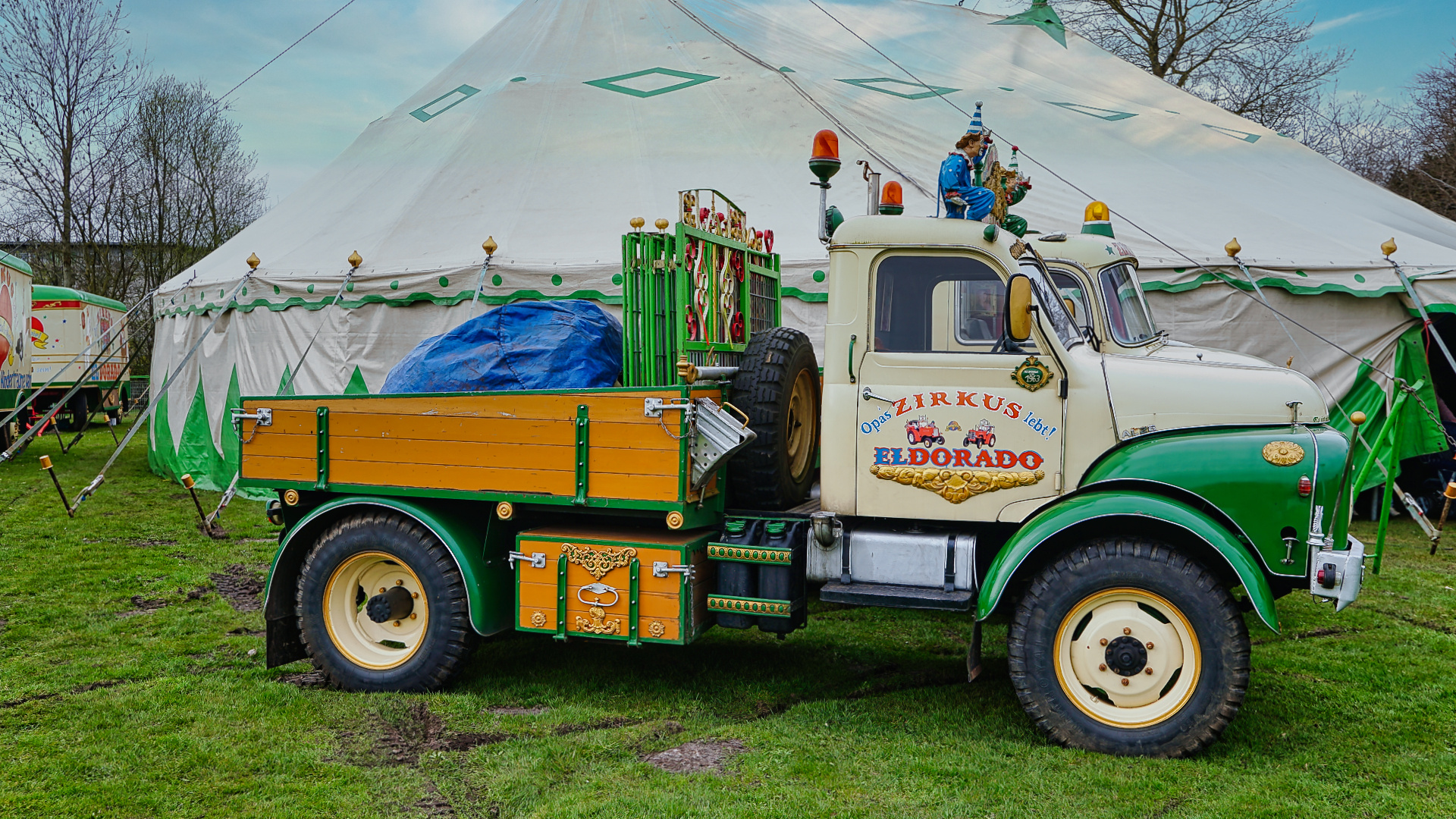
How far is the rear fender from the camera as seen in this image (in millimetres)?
5238

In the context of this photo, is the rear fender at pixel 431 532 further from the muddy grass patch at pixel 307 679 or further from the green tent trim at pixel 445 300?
the green tent trim at pixel 445 300

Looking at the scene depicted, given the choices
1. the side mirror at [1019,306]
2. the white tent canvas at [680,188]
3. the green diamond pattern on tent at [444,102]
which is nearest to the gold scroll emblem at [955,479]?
the side mirror at [1019,306]

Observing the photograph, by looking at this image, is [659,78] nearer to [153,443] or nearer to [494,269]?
[494,269]

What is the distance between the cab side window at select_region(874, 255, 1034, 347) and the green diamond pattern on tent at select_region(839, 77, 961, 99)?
816 centimetres

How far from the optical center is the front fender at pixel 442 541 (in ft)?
17.1

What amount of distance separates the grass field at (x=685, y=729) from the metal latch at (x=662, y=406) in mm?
1488

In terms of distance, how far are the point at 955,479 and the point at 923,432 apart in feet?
0.85

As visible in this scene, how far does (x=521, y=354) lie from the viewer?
5586mm

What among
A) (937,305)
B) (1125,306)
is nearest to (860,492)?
(937,305)

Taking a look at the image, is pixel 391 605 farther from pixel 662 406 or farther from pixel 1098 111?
pixel 1098 111

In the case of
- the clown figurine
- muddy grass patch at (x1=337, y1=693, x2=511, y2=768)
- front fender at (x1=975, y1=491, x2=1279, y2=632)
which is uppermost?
the clown figurine

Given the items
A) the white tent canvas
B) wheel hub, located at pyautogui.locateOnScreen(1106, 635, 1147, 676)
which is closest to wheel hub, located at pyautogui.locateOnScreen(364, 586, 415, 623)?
wheel hub, located at pyautogui.locateOnScreen(1106, 635, 1147, 676)

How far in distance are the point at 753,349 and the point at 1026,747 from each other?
7.35 feet

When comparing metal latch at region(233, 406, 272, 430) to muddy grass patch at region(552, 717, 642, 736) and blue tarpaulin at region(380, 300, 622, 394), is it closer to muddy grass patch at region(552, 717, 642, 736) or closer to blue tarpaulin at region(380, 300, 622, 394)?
blue tarpaulin at region(380, 300, 622, 394)
